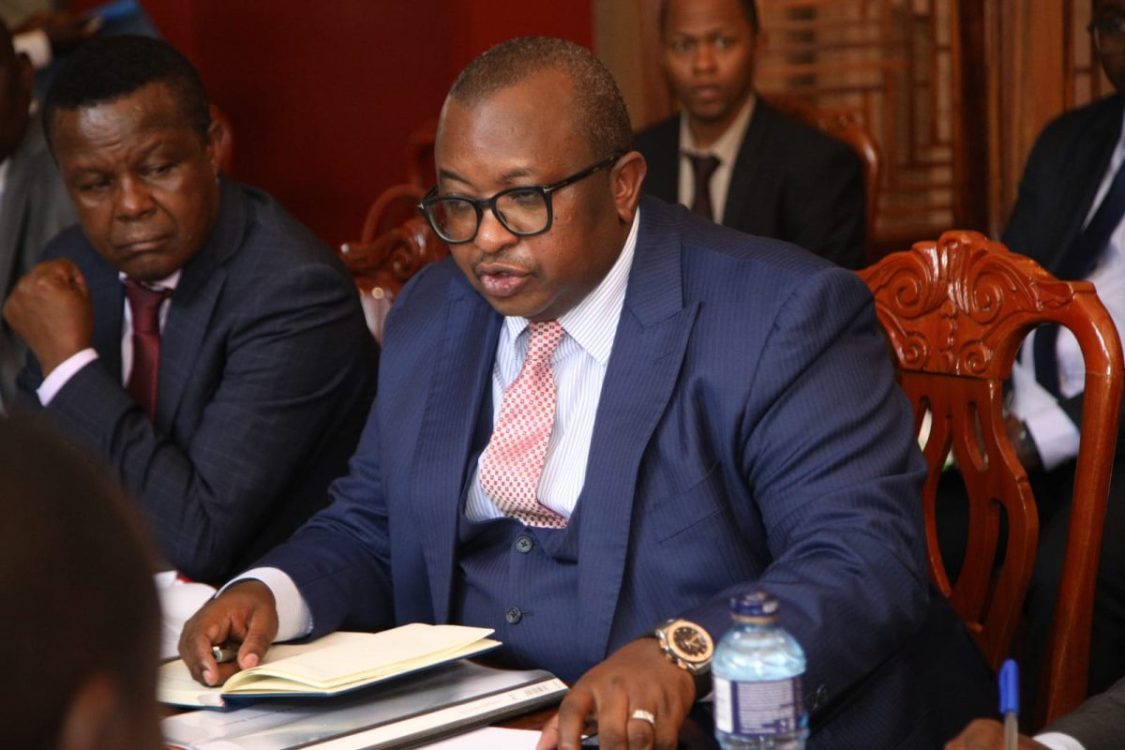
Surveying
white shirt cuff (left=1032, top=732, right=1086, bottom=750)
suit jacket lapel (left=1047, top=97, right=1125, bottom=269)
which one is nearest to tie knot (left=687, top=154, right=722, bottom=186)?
suit jacket lapel (left=1047, top=97, right=1125, bottom=269)

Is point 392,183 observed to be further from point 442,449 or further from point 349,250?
point 442,449

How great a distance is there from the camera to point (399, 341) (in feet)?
7.60

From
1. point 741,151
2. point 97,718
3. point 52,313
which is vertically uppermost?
point 97,718

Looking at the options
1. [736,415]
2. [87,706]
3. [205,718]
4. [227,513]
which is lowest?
[227,513]

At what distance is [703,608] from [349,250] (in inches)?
82.3

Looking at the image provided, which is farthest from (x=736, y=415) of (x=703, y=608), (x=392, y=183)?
(x=392, y=183)

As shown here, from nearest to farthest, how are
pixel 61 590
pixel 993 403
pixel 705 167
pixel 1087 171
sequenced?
1. pixel 61 590
2. pixel 993 403
3. pixel 1087 171
4. pixel 705 167

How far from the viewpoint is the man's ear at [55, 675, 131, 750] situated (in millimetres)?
757

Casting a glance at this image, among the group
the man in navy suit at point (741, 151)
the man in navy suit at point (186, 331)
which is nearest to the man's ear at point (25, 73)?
the man in navy suit at point (186, 331)

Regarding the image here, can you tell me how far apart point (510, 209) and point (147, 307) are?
1.17 metres

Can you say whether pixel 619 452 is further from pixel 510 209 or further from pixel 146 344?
pixel 146 344

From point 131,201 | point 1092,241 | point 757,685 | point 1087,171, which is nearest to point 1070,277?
point 1092,241

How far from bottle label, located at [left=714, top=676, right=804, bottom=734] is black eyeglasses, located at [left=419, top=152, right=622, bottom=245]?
87 cm

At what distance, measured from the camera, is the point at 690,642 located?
1620 millimetres
